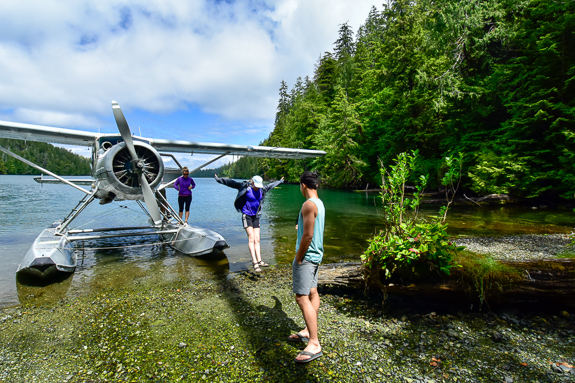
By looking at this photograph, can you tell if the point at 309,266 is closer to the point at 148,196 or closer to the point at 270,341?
the point at 270,341

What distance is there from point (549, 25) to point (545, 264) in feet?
59.5

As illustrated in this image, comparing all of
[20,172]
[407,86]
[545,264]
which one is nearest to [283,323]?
[545,264]

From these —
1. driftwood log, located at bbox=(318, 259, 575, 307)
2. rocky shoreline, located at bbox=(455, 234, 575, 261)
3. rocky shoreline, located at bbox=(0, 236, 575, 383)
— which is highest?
driftwood log, located at bbox=(318, 259, 575, 307)

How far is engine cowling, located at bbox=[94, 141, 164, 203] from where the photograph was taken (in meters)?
7.06

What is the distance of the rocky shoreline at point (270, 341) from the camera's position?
2.48m

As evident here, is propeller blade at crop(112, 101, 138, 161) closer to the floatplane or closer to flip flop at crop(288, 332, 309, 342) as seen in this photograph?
the floatplane

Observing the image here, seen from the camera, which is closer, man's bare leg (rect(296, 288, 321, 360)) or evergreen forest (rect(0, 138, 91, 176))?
man's bare leg (rect(296, 288, 321, 360))

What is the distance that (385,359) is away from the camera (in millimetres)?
2656

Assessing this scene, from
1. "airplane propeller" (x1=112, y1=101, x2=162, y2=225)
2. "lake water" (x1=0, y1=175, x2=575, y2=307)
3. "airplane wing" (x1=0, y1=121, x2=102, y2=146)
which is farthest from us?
"airplane wing" (x1=0, y1=121, x2=102, y2=146)

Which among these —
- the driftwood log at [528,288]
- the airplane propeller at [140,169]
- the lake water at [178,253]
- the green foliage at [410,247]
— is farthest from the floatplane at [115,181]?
the driftwood log at [528,288]

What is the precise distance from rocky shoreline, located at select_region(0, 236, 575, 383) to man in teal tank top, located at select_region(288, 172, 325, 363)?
156 millimetres

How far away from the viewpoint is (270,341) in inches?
119

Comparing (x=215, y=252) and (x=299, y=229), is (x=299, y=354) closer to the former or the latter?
(x=299, y=229)

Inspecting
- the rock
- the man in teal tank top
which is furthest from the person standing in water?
the rock
